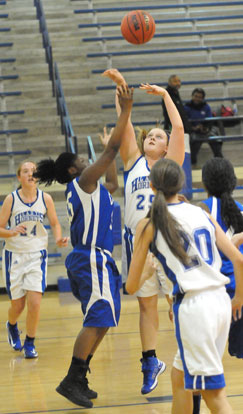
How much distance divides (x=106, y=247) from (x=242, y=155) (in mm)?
6673

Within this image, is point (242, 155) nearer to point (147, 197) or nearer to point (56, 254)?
point (56, 254)

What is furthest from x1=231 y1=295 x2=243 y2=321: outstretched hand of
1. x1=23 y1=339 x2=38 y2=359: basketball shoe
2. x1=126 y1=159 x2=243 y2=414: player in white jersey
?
x1=23 y1=339 x2=38 y2=359: basketball shoe

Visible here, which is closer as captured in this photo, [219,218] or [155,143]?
[219,218]

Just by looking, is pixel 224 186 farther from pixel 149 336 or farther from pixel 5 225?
pixel 5 225

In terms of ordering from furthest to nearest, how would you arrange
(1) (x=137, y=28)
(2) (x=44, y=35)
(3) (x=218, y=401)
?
(2) (x=44, y=35)
(1) (x=137, y=28)
(3) (x=218, y=401)

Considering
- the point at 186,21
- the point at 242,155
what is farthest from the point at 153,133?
the point at 186,21

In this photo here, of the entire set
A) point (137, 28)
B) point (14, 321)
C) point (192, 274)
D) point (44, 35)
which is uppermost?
point (44, 35)

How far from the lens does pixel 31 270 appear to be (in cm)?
562

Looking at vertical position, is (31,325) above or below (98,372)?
above

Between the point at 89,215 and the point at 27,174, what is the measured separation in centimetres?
168

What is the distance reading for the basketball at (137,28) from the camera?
25.9 feet

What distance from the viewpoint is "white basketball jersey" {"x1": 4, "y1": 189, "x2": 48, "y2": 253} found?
5707 millimetres

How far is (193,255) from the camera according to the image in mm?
3002

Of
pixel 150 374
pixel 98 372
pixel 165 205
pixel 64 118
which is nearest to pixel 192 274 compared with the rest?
pixel 165 205
